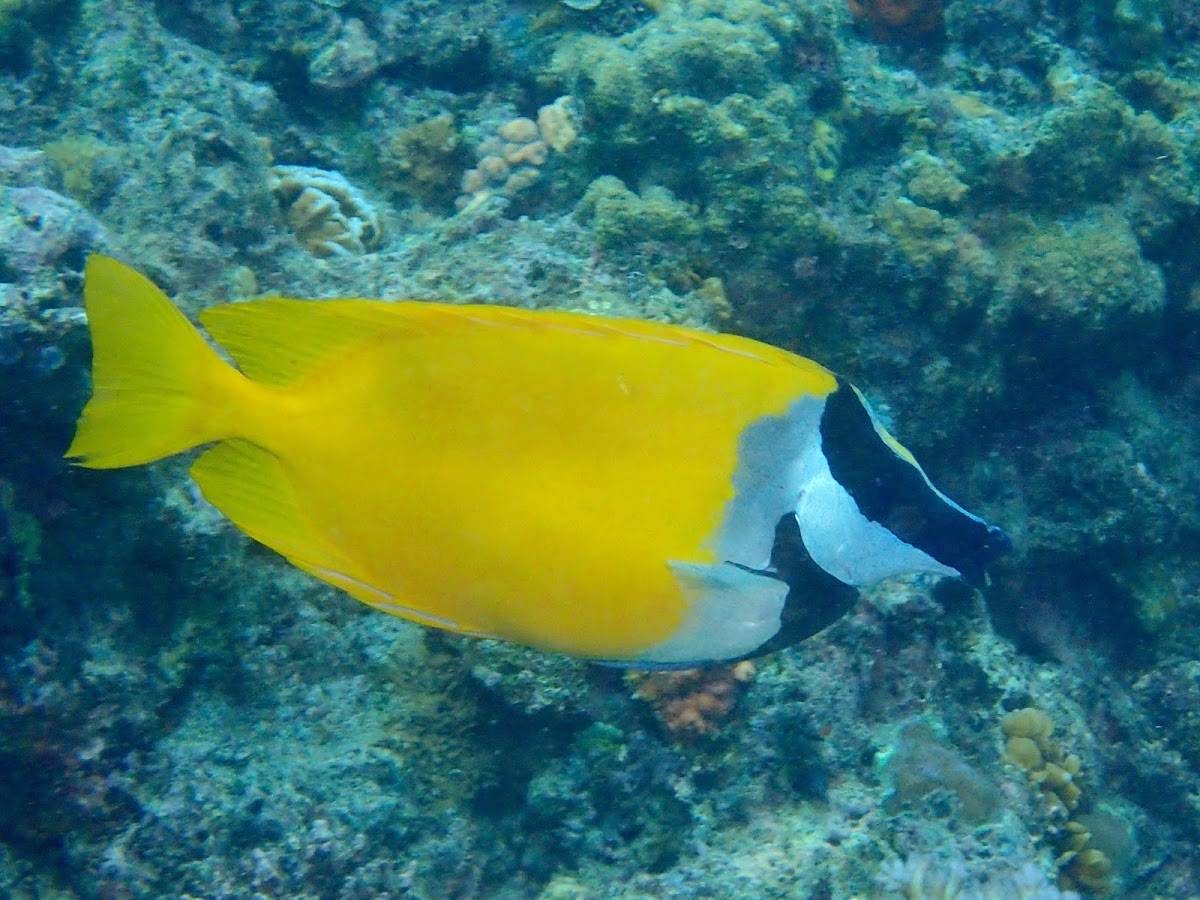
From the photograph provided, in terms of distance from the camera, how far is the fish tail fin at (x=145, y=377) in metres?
1.46

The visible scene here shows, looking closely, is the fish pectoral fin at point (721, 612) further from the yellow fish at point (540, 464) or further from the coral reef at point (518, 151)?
the coral reef at point (518, 151)

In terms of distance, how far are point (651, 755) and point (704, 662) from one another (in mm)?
1692

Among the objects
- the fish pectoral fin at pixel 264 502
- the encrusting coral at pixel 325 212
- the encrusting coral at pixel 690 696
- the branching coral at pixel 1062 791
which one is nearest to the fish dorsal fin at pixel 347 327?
the fish pectoral fin at pixel 264 502

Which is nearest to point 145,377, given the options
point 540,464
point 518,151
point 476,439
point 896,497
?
point 476,439

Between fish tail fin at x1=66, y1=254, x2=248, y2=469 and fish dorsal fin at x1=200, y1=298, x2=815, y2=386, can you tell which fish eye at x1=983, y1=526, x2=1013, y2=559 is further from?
fish tail fin at x1=66, y1=254, x2=248, y2=469

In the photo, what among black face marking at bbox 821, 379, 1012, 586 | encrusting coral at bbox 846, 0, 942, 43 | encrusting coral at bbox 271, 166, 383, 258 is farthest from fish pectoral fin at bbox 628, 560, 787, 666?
encrusting coral at bbox 846, 0, 942, 43

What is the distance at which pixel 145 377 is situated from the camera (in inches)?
58.5

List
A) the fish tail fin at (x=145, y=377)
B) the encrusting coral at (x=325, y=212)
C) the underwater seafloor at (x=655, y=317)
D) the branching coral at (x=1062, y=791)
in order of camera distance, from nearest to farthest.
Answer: the fish tail fin at (x=145, y=377), the underwater seafloor at (x=655, y=317), the branching coral at (x=1062, y=791), the encrusting coral at (x=325, y=212)

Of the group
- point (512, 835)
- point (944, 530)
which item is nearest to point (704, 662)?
point (944, 530)

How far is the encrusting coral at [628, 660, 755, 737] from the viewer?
2.99 m

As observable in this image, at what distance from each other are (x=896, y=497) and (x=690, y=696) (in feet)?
5.74

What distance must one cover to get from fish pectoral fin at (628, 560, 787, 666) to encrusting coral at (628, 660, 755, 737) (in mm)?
1529

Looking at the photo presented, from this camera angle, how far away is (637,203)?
3457 millimetres

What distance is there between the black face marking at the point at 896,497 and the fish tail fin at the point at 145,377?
45.5 inches
